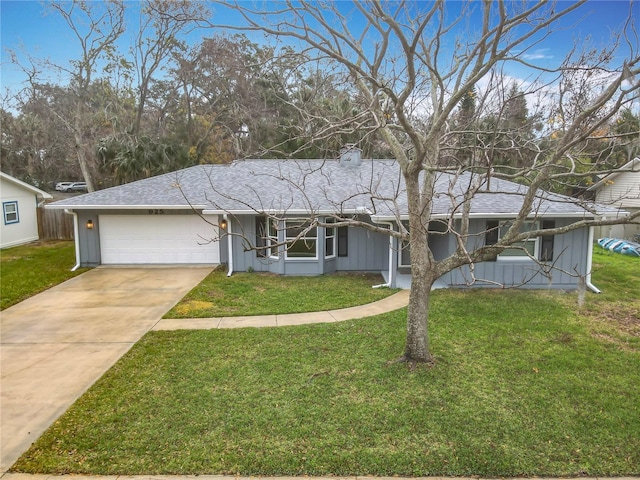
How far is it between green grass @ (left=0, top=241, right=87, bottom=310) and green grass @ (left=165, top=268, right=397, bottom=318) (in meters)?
4.45

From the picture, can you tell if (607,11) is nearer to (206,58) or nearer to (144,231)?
(144,231)

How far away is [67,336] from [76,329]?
0.41m

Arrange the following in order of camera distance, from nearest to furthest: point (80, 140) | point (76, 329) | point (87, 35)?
point (76, 329) < point (87, 35) < point (80, 140)

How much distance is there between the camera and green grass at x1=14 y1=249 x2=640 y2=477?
192 inches

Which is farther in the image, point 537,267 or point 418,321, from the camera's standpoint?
point 537,267

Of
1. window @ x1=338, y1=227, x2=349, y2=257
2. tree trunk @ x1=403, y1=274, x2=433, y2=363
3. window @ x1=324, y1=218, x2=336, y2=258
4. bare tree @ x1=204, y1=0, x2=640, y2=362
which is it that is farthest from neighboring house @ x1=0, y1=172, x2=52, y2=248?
tree trunk @ x1=403, y1=274, x2=433, y2=363

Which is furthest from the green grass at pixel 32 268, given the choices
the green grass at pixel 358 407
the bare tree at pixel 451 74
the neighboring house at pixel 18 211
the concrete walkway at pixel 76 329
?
the bare tree at pixel 451 74

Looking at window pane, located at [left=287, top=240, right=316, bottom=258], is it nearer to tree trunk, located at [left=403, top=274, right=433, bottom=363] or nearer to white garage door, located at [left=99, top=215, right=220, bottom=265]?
white garage door, located at [left=99, top=215, right=220, bottom=265]

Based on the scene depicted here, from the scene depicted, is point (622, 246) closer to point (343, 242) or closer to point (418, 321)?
point (343, 242)

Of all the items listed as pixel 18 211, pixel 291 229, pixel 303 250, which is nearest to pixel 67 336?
pixel 291 229

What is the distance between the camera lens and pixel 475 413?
19.2 ft

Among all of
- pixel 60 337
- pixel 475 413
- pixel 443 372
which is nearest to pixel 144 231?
pixel 60 337

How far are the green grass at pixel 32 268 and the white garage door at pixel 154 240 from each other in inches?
52.8

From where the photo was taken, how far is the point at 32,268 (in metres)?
14.7
